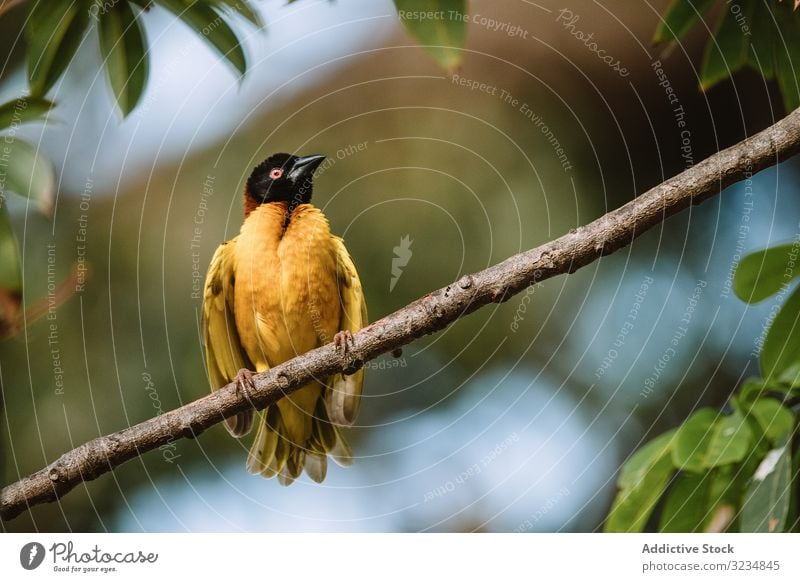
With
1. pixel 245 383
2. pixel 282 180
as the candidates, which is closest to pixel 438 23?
pixel 282 180

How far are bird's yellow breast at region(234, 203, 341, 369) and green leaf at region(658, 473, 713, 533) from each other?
28.9 inches

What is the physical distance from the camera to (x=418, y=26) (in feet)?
4.39

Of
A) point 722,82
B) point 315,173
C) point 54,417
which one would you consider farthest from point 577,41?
→ point 54,417

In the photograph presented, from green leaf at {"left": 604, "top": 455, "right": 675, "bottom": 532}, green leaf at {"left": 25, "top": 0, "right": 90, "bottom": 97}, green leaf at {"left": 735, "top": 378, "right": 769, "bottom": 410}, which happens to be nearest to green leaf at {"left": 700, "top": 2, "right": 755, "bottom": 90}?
green leaf at {"left": 735, "top": 378, "right": 769, "bottom": 410}

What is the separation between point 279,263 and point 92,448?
50 centimetres

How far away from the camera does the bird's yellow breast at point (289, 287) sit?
1.59 metres

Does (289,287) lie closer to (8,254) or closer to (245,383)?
(245,383)

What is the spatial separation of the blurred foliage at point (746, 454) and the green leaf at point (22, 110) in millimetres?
1283

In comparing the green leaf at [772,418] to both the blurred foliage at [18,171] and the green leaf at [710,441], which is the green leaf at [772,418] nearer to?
the green leaf at [710,441]

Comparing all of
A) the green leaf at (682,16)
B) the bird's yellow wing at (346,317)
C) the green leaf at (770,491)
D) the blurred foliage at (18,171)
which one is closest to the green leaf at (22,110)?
the blurred foliage at (18,171)

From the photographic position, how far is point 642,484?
1.16 meters

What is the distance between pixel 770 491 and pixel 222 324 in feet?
3.53

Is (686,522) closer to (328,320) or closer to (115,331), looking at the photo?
(328,320)

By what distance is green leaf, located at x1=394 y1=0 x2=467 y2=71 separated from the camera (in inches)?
52.1
